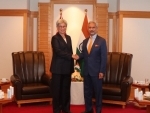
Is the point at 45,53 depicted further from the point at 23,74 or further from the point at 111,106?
the point at 111,106

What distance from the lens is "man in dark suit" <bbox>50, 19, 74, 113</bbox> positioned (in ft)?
12.8

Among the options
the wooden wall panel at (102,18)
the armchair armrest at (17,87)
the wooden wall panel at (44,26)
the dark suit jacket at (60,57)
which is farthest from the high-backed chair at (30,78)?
the wooden wall panel at (102,18)

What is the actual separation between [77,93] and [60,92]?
83cm

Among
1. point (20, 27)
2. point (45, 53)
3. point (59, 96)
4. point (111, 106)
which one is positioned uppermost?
point (20, 27)

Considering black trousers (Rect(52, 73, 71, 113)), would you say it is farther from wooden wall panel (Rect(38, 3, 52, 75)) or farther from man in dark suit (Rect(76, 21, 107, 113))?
wooden wall panel (Rect(38, 3, 52, 75))

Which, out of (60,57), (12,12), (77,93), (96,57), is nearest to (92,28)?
(96,57)

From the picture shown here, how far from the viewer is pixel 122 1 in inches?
221

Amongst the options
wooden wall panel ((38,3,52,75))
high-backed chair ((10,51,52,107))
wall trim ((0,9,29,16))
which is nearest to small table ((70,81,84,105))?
high-backed chair ((10,51,52,107))

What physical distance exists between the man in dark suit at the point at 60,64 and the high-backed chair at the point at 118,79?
1005 millimetres

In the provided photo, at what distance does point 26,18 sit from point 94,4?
1652 mm

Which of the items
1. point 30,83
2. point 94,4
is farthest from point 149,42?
point 30,83

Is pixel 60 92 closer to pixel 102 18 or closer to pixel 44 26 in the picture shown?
pixel 44 26

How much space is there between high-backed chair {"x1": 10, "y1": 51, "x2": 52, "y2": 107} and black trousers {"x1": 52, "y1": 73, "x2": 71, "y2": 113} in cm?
70

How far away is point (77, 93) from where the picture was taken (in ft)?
15.9
